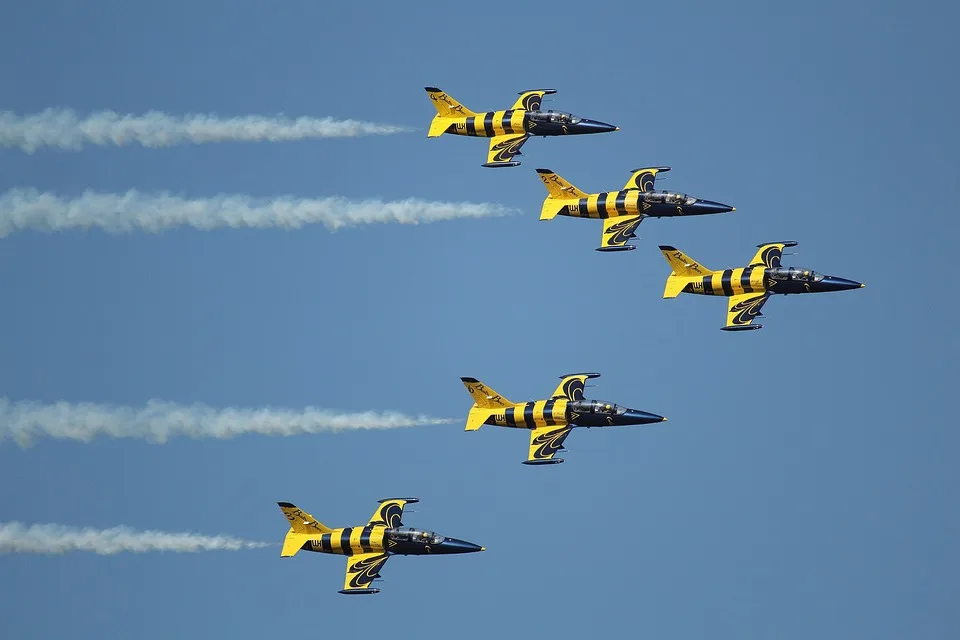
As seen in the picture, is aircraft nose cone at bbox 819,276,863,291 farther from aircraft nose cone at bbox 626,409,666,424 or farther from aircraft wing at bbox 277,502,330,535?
aircraft wing at bbox 277,502,330,535

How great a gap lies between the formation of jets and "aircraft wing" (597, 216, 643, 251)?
57 mm

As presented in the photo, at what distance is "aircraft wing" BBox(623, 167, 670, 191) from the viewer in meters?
146

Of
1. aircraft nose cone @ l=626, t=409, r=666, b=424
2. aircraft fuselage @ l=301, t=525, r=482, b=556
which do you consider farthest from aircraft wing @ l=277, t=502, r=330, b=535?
aircraft nose cone @ l=626, t=409, r=666, b=424

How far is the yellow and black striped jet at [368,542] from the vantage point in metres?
137

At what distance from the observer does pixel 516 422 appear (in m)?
142

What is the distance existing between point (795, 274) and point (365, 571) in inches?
1157

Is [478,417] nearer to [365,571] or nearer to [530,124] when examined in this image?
[365,571]

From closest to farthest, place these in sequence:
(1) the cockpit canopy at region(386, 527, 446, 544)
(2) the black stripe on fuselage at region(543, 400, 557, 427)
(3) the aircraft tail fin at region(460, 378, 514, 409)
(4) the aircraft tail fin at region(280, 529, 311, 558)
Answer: (1) the cockpit canopy at region(386, 527, 446, 544) < (4) the aircraft tail fin at region(280, 529, 311, 558) < (2) the black stripe on fuselage at region(543, 400, 557, 427) < (3) the aircraft tail fin at region(460, 378, 514, 409)

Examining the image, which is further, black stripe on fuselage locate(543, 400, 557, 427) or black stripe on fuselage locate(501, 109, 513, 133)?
black stripe on fuselage locate(501, 109, 513, 133)

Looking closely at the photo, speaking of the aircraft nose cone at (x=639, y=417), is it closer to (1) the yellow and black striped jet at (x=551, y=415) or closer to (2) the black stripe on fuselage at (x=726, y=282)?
(1) the yellow and black striped jet at (x=551, y=415)

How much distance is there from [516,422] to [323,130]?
76.5 ft

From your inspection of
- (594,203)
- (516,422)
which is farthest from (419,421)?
(594,203)

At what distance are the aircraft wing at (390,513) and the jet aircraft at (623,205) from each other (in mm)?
18769

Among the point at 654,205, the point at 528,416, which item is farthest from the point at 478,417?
the point at 654,205
